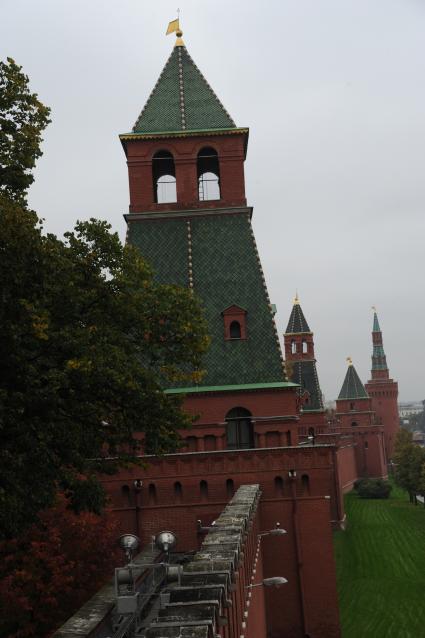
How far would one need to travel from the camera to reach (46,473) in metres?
16.9

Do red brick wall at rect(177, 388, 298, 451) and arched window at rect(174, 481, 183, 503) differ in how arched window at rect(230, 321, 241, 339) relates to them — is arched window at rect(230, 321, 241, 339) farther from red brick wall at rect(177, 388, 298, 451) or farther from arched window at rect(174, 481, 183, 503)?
arched window at rect(174, 481, 183, 503)

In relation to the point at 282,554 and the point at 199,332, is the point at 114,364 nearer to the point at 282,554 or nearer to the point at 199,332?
the point at 199,332

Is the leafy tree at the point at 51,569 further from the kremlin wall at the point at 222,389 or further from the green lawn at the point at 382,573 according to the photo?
the green lawn at the point at 382,573

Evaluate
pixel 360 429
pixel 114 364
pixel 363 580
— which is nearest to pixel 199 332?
pixel 114 364

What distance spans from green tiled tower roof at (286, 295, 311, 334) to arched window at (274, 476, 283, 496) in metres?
56.5

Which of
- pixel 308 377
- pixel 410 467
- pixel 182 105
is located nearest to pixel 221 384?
pixel 182 105

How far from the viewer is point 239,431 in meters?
32.4

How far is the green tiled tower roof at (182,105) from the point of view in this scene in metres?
36.7

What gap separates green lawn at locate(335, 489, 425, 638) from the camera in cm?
3506

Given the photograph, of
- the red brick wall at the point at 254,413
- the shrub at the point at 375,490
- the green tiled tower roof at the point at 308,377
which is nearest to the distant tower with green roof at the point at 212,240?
the red brick wall at the point at 254,413

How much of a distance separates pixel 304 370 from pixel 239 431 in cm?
5069

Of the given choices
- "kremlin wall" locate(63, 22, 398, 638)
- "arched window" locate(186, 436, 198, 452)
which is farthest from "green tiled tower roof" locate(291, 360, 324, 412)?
"arched window" locate(186, 436, 198, 452)

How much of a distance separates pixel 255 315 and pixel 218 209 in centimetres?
531

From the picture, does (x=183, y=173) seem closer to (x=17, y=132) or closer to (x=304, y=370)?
(x=17, y=132)
